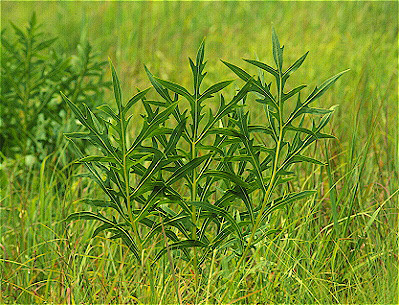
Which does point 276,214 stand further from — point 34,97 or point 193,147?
point 34,97

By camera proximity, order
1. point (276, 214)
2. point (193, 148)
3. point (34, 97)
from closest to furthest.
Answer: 1. point (193, 148)
2. point (276, 214)
3. point (34, 97)

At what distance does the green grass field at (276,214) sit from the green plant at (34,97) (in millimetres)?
103

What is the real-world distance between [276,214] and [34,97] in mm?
1308

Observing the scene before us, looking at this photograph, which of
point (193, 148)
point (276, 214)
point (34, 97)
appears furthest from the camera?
point (34, 97)

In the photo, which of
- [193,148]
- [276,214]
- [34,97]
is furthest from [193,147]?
[34,97]

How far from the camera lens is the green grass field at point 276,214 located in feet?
4.26

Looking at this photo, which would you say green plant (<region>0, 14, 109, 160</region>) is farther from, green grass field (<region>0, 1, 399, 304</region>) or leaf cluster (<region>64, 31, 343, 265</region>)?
leaf cluster (<region>64, 31, 343, 265</region>)

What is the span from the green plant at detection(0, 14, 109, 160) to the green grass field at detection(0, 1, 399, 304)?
103mm

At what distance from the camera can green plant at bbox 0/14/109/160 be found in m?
2.19

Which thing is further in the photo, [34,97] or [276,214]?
[34,97]

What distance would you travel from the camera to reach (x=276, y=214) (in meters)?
1.52

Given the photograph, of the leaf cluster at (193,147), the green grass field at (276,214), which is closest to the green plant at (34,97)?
the green grass field at (276,214)

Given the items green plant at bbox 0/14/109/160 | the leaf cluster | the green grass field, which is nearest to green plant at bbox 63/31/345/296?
the leaf cluster

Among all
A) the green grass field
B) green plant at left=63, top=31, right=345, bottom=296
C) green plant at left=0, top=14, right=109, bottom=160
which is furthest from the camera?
green plant at left=0, top=14, right=109, bottom=160
